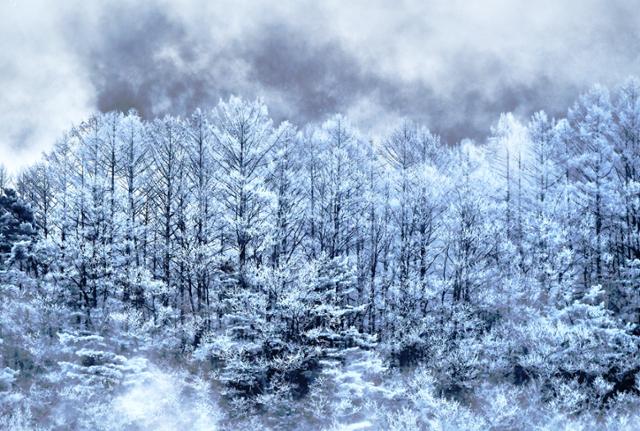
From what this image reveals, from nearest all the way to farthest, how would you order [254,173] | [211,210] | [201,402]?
[201,402]
[254,173]
[211,210]

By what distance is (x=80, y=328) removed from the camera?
64.5 feet

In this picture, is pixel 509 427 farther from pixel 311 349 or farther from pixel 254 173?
pixel 254 173

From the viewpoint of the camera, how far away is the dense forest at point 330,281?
55.0 ft

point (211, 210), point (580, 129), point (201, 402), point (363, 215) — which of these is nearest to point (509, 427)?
point (201, 402)

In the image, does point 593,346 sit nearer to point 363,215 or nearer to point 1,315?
point 363,215

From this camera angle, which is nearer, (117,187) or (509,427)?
(509,427)

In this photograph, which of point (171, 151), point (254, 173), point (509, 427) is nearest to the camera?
point (509, 427)

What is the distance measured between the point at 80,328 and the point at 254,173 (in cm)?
1006

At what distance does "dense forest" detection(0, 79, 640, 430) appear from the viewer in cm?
1677

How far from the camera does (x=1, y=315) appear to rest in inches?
818

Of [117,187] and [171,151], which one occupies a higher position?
[171,151]

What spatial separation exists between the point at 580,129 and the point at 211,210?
824 inches

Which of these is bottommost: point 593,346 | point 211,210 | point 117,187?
point 593,346

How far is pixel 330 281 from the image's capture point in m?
19.5
